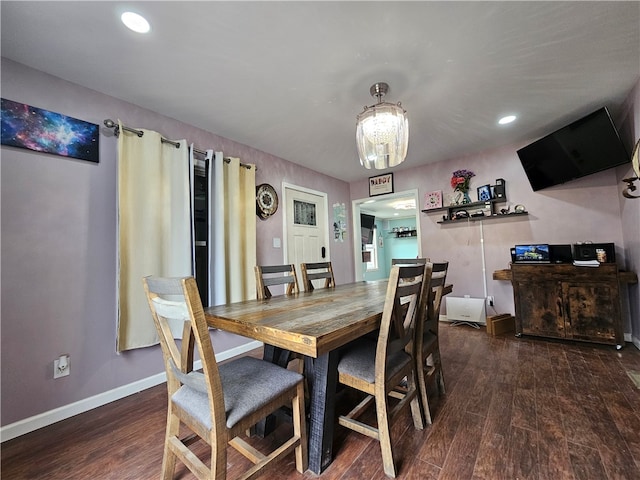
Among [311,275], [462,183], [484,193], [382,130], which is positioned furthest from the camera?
[462,183]

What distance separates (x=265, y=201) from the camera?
133 inches

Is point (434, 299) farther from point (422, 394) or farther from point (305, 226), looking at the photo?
point (305, 226)

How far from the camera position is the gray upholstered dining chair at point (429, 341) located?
159cm

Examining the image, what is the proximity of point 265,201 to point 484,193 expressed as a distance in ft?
9.39

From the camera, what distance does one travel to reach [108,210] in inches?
82.6

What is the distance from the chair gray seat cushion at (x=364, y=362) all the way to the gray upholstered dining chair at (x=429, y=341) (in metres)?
0.15

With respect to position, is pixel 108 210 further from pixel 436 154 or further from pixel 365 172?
pixel 436 154

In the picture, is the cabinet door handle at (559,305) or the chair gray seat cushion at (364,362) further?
the cabinet door handle at (559,305)

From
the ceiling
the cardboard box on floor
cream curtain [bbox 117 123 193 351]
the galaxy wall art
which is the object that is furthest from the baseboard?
the cardboard box on floor

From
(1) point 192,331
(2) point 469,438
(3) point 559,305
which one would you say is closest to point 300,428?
(1) point 192,331

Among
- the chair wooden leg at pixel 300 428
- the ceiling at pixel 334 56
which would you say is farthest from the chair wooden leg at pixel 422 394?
the ceiling at pixel 334 56

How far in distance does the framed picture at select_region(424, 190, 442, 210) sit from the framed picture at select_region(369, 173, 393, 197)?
0.60 meters

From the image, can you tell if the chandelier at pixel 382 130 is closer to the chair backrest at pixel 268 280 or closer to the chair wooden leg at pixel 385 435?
the chair backrest at pixel 268 280

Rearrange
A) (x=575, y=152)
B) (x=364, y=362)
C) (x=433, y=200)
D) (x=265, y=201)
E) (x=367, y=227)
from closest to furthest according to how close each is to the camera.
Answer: (x=364, y=362) < (x=575, y=152) < (x=265, y=201) < (x=433, y=200) < (x=367, y=227)
